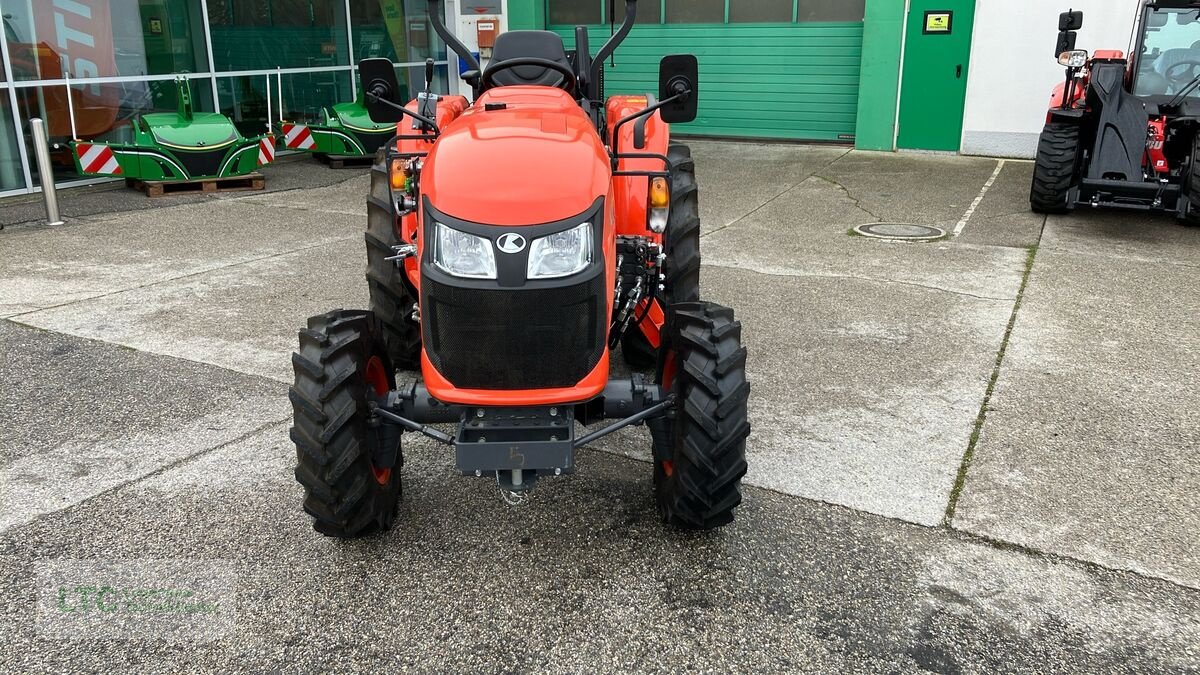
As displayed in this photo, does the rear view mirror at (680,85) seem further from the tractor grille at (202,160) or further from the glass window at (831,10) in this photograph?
the glass window at (831,10)

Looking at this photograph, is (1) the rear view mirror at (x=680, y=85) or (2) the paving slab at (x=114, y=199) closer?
(1) the rear view mirror at (x=680, y=85)

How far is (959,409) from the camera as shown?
4.06m

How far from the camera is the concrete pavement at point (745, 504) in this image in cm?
256

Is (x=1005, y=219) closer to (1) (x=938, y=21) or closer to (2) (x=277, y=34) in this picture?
(1) (x=938, y=21)

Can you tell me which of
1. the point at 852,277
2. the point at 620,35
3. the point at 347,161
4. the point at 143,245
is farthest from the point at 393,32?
the point at 620,35

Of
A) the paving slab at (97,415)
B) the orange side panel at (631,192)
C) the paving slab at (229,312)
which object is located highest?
the orange side panel at (631,192)

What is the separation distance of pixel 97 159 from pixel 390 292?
6.01m

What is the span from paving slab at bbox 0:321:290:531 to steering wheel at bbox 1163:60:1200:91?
802 centimetres

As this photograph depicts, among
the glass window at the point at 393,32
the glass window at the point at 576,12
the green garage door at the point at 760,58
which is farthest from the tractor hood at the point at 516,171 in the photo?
the glass window at the point at 576,12

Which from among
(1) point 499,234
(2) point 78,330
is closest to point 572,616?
(1) point 499,234

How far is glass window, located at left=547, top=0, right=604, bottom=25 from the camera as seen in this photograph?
1370cm

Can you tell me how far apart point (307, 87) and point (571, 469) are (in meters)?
10.8

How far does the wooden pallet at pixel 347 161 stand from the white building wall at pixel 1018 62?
7.27m

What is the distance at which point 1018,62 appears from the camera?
10930mm
